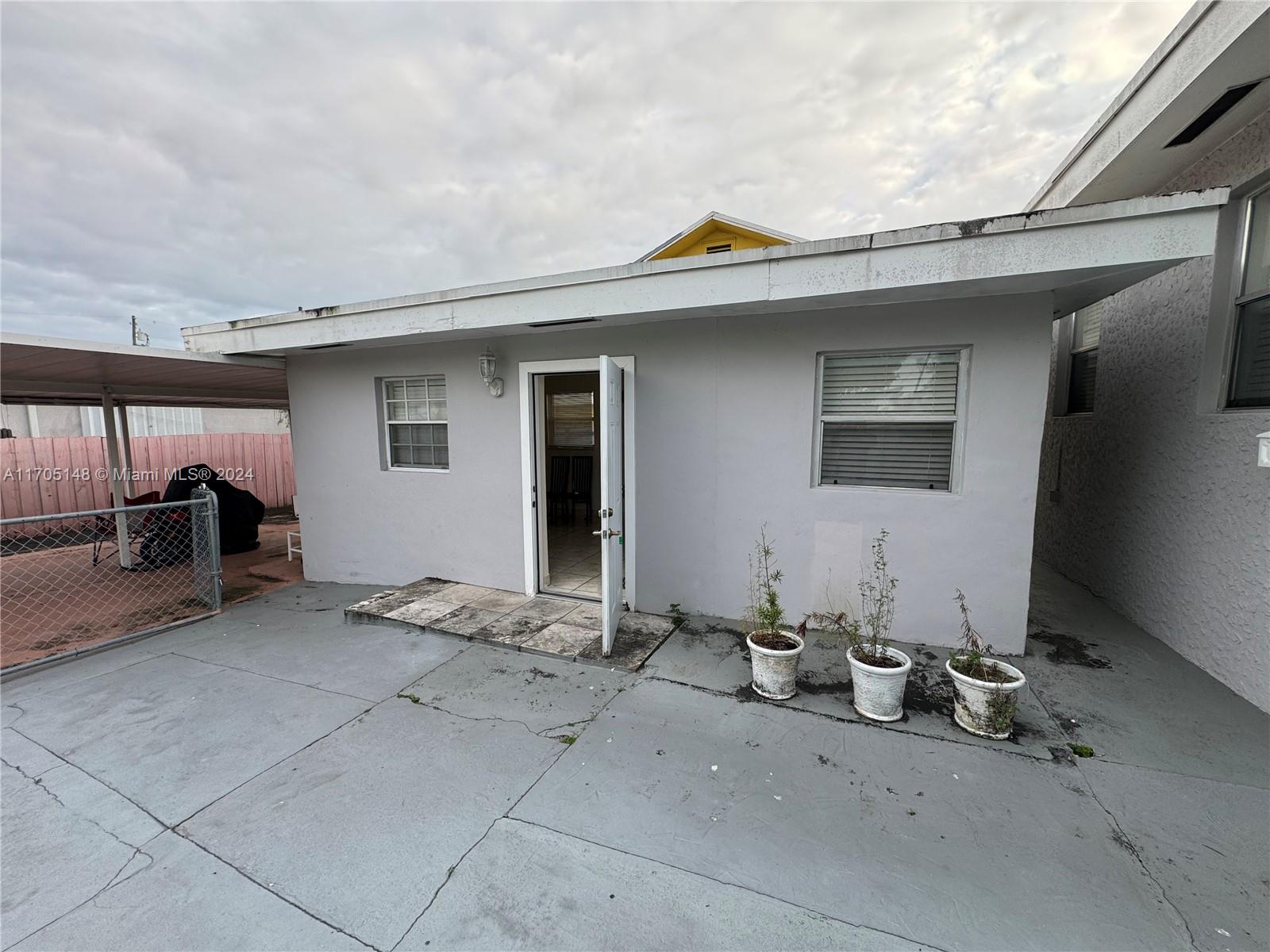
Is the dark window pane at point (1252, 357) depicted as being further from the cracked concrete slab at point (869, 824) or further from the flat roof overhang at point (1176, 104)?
the cracked concrete slab at point (869, 824)

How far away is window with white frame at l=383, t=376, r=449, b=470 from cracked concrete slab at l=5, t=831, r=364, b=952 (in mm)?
3735

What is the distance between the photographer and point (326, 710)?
295cm

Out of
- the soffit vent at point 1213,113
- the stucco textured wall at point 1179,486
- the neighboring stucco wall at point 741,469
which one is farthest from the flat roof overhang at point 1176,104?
the neighboring stucco wall at point 741,469

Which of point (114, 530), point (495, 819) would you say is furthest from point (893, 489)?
point (114, 530)

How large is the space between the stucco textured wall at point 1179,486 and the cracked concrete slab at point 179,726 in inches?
223

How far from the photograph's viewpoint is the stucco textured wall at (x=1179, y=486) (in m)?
2.96

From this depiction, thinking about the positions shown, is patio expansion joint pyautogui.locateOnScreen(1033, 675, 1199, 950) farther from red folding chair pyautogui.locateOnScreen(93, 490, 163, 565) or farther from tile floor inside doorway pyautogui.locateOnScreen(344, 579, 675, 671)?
red folding chair pyautogui.locateOnScreen(93, 490, 163, 565)

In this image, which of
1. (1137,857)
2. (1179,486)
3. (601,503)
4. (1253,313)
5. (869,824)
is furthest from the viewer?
(601,503)

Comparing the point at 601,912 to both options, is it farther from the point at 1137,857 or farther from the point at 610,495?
the point at 610,495

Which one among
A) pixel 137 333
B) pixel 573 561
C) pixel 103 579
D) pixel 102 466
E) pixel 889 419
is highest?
pixel 137 333

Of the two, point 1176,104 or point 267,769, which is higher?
point 1176,104

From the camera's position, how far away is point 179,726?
283 cm

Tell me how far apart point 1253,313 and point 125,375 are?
1042cm

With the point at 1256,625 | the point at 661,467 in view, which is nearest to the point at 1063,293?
the point at 1256,625
